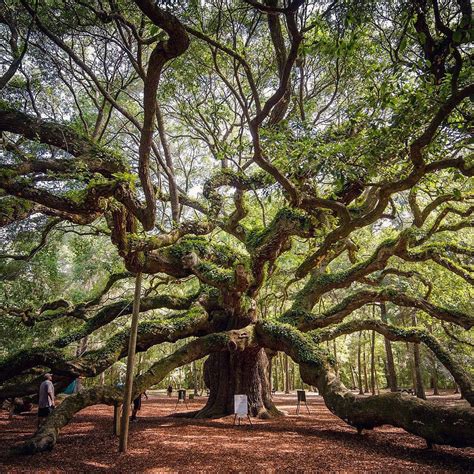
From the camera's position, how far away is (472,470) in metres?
4.67

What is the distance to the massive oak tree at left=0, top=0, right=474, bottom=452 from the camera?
4809 millimetres

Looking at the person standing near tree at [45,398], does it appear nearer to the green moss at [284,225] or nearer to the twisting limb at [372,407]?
the twisting limb at [372,407]

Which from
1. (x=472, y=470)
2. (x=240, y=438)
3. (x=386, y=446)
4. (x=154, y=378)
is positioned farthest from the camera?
(x=154, y=378)

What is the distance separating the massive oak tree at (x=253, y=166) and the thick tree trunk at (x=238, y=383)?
59mm

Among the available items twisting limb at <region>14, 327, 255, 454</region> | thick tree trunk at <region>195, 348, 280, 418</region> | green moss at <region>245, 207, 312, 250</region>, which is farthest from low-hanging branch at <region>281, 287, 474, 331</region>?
green moss at <region>245, 207, 312, 250</region>

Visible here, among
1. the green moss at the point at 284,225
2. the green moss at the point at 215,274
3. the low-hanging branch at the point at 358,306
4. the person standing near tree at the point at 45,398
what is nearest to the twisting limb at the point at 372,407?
the low-hanging branch at the point at 358,306

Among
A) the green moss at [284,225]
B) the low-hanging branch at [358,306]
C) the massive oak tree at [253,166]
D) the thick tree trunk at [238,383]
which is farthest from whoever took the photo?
the thick tree trunk at [238,383]

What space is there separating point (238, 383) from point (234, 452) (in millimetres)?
4291

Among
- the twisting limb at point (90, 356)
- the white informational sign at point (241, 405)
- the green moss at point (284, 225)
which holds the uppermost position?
the green moss at point (284, 225)

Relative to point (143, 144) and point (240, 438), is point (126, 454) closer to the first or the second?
point (240, 438)

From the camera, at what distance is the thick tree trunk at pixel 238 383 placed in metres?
9.88

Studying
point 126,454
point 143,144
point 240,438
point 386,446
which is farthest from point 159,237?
point 386,446

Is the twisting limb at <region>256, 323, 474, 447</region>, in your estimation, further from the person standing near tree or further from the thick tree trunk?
the person standing near tree

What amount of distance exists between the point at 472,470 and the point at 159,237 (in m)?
6.27
